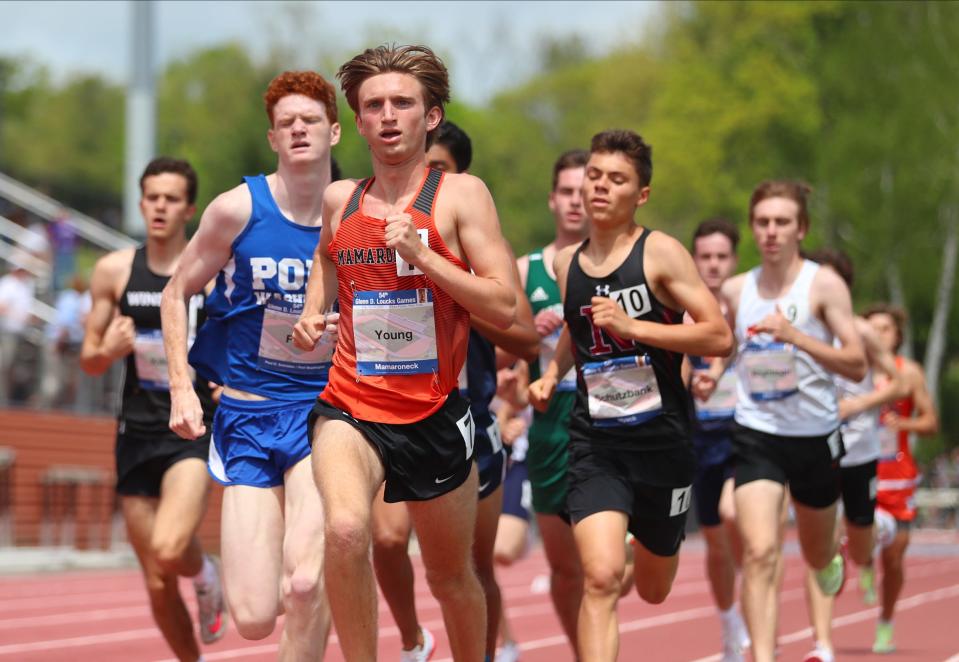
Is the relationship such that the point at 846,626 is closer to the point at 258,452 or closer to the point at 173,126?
the point at 258,452

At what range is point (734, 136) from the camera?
46219mm

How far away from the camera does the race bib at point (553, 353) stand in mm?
8260

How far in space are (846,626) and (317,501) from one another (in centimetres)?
787

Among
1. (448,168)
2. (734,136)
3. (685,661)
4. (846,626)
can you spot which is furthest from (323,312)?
(734,136)

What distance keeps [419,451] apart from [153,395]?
3.16 m

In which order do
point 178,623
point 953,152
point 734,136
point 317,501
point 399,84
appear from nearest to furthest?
point 399,84, point 317,501, point 178,623, point 953,152, point 734,136

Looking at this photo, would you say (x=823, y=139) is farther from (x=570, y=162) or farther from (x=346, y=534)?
(x=346, y=534)

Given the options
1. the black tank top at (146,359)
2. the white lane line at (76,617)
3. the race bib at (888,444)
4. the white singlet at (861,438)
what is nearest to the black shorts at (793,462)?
the white singlet at (861,438)

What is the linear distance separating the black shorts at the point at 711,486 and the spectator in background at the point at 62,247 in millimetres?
11578

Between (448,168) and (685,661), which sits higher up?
(448,168)

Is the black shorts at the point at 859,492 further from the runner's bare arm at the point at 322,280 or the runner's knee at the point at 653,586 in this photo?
the runner's bare arm at the point at 322,280

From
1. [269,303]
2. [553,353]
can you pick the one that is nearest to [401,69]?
[269,303]

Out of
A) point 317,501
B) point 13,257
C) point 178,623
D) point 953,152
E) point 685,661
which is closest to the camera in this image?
point 317,501

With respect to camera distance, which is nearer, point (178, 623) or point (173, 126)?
point (178, 623)
